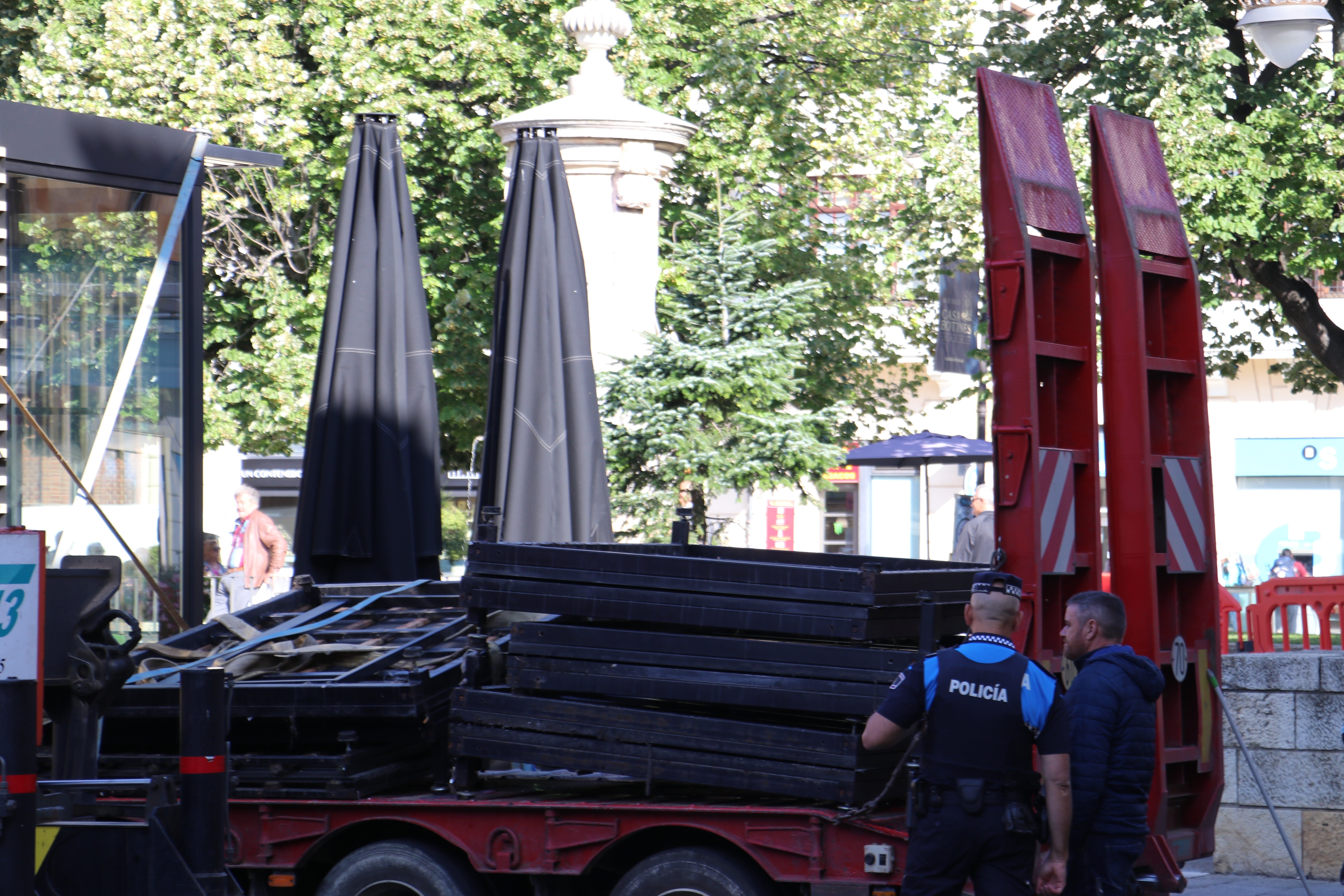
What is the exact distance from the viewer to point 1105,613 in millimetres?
5758

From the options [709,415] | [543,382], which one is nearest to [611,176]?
[709,415]

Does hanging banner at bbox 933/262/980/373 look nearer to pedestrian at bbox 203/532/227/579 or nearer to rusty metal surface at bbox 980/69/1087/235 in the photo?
pedestrian at bbox 203/532/227/579

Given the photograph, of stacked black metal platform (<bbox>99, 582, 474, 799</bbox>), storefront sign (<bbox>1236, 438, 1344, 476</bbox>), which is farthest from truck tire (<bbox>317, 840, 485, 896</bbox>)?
storefront sign (<bbox>1236, 438, 1344, 476</bbox>)

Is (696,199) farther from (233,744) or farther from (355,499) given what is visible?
(233,744)

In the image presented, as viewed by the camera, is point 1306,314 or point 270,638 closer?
point 270,638

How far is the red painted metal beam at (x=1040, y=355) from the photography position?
249 inches

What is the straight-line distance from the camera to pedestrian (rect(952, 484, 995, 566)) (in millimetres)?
13375

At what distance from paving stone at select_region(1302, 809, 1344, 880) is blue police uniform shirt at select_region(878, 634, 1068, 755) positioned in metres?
4.29

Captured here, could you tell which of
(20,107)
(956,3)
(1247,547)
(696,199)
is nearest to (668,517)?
(20,107)

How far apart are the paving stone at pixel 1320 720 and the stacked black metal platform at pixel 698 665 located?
3.49 metres

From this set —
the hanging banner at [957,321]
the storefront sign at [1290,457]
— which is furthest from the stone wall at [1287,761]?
the storefront sign at [1290,457]

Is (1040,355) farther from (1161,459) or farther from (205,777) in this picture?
(205,777)

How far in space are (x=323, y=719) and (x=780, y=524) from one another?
30.3 meters

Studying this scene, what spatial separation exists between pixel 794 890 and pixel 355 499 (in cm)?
399
